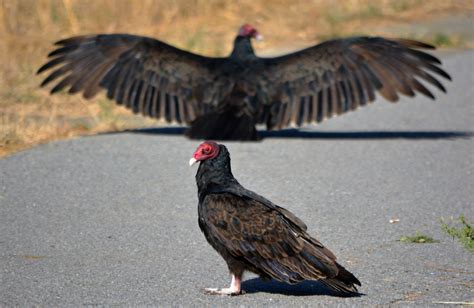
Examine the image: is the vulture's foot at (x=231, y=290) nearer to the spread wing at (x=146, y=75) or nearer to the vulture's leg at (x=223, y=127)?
the vulture's leg at (x=223, y=127)

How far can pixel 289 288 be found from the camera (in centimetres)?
487

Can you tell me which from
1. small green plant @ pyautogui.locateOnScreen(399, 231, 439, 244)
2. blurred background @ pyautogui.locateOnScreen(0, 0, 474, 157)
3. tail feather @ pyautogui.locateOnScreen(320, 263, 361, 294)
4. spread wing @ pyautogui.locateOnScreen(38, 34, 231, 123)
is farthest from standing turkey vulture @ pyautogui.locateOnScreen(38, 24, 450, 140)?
tail feather @ pyautogui.locateOnScreen(320, 263, 361, 294)

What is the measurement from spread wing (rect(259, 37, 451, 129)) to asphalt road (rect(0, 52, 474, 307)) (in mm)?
317

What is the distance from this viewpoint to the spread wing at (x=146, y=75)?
866 cm

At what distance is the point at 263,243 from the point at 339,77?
440 cm

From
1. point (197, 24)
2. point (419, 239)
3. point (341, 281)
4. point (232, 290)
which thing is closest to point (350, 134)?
point (419, 239)

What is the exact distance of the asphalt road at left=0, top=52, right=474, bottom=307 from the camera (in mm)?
4785

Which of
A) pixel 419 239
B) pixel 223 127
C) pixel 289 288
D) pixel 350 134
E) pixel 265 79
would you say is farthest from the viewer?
pixel 350 134

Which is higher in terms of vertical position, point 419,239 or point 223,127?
point 223,127

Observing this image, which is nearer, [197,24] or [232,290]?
[232,290]

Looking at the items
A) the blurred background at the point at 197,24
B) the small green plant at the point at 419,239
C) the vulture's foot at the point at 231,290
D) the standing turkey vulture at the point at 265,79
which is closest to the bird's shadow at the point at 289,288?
the vulture's foot at the point at 231,290

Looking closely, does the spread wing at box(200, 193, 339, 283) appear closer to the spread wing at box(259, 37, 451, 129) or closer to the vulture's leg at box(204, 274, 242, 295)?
the vulture's leg at box(204, 274, 242, 295)

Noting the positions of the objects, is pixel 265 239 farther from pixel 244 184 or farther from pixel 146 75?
pixel 146 75

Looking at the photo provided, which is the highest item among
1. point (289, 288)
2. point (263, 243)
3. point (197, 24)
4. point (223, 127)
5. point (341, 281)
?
point (197, 24)
